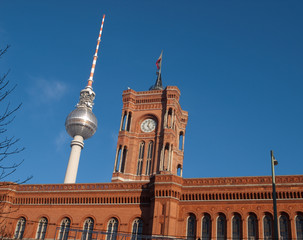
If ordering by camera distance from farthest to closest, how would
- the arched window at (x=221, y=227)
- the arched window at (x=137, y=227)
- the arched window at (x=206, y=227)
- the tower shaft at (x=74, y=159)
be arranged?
the tower shaft at (x=74, y=159) → the arched window at (x=137, y=227) → the arched window at (x=206, y=227) → the arched window at (x=221, y=227)

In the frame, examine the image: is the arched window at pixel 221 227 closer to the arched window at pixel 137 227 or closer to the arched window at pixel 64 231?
the arched window at pixel 137 227

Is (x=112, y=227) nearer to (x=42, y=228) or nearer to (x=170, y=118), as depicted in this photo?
(x=42, y=228)

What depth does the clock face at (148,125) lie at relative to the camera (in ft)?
195

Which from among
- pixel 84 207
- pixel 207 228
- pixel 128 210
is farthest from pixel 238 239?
pixel 84 207

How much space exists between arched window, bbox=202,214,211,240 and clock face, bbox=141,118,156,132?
81.9 ft

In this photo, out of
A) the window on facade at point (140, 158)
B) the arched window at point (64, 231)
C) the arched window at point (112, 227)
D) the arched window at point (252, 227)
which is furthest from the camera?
the window on facade at point (140, 158)

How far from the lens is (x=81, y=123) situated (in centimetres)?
6631

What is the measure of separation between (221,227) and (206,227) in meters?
1.50

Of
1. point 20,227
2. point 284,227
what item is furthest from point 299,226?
point 20,227

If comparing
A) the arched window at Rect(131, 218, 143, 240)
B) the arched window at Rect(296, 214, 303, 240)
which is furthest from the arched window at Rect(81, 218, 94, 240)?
the arched window at Rect(296, 214, 303, 240)

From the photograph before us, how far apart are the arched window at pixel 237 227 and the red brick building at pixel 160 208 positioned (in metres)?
0.09

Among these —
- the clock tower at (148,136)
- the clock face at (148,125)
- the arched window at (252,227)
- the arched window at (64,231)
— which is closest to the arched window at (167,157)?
the clock tower at (148,136)

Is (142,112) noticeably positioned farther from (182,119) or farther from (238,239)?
(238,239)

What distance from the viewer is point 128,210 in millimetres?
39156
